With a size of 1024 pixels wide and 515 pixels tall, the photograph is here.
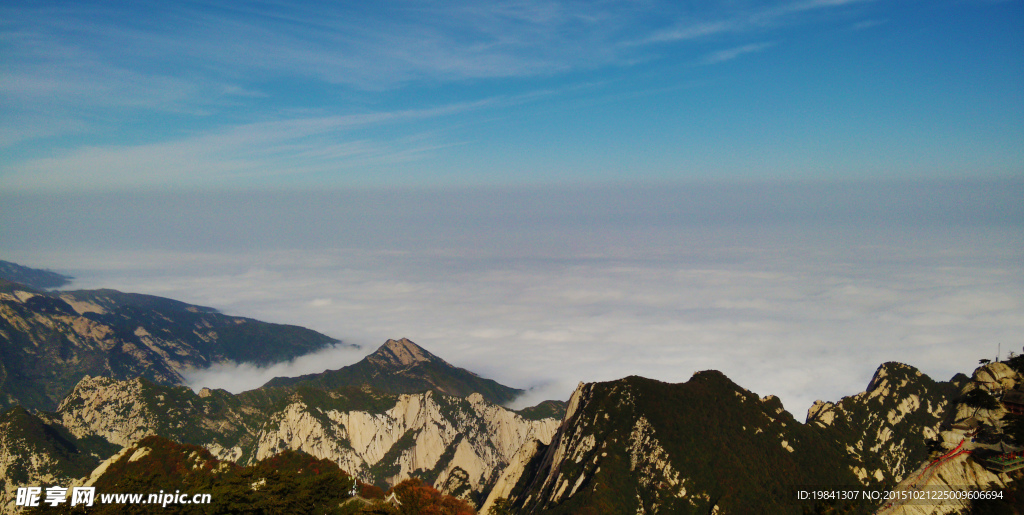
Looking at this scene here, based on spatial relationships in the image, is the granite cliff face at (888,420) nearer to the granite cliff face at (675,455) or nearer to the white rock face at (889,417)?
the white rock face at (889,417)

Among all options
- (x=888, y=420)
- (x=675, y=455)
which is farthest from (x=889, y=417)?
(x=675, y=455)

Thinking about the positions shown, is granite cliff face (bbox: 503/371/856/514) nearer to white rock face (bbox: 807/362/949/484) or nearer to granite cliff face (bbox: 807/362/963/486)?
granite cliff face (bbox: 807/362/963/486)

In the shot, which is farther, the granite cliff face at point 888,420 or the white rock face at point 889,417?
the white rock face at point 889,417

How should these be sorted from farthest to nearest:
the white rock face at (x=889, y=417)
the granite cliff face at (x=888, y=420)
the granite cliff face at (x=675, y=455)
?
the white rock face at (x=889, y=417), the granite cliff face at (x=888, y=420), the granite cliff face at (x=675, y=455)

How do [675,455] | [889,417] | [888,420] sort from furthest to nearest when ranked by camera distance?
[889,417]
[888,420]
[675,455]

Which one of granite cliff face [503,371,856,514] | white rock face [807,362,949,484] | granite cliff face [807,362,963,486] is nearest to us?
granite cliff face [503,371,856,514]

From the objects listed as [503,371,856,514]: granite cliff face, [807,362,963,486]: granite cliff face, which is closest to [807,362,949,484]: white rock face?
[807,362,963,486]: granite cliff face

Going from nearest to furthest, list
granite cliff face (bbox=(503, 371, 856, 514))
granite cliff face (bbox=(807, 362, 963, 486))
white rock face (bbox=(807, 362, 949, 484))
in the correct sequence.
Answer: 1. granite cliff face (bbox=(503, 371, 856, 514))
2. granite cliff face (bbox=(807, 362, 963, 486))
3. white rock face (bbox=(807, 362, 949, 484))

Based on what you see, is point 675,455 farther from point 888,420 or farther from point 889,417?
point 889,417

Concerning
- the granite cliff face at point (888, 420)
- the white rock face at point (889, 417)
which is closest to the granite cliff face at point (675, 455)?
the granite cliff face at point (888, 420)

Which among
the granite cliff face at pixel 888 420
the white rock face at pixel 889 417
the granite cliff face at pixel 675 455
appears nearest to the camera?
the granite cliff face at pixel 675 455

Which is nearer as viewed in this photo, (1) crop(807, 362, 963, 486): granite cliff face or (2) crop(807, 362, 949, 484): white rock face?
(1) crop(807, 362, 963, 486): granite cliff face

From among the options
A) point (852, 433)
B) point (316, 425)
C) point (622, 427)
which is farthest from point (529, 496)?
point (316, 425)
